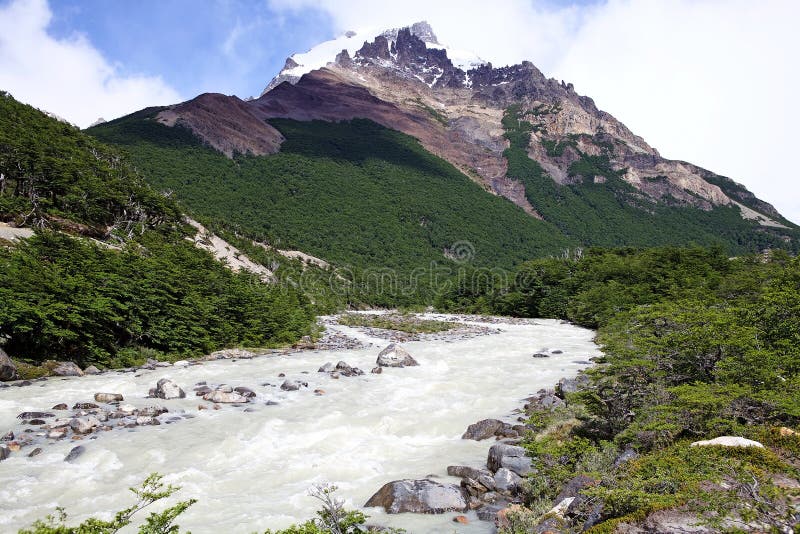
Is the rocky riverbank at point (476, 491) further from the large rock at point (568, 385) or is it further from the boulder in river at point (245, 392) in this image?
the boulder in river at point (245, 392)

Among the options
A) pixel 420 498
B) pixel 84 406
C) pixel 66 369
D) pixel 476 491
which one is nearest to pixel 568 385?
pixel 476 491

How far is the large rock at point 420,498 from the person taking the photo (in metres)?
7.03

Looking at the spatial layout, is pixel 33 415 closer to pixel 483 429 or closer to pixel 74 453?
pixel 74 453

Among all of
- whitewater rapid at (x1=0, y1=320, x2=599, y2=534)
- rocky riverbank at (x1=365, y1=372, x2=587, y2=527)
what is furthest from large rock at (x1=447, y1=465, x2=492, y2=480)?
whitewater rapid at (x1=0, y1=320, x2=599, y2=534)

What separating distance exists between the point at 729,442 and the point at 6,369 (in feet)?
60.9

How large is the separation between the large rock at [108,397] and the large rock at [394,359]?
10.5 meters

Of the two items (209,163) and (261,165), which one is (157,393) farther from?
(261,165)

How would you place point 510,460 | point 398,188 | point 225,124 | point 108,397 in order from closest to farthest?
point 510,460
point 108,397
point 225,124
point 398,188

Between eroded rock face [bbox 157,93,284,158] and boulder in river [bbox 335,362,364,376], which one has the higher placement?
eroded rock face [bbox 157,93,284,158]

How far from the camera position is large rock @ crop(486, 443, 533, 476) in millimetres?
8070

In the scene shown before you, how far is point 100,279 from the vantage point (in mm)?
17500

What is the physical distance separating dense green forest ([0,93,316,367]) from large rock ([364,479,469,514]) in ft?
44.8

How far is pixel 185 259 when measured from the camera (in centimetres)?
2517

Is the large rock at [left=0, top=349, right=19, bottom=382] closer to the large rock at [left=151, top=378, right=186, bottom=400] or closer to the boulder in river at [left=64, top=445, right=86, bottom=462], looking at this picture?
the large rock at [left=151, top=378, right=186, bottom=400]
